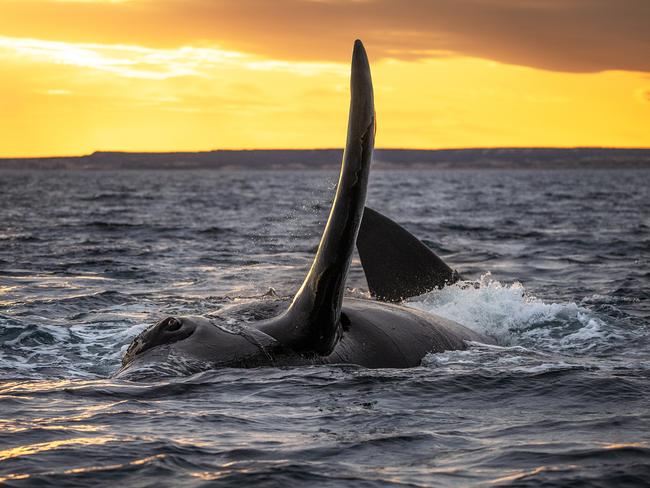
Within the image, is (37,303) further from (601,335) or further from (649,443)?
(649,443)

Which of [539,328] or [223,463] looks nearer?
[223,463]

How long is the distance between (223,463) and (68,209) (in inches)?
1671

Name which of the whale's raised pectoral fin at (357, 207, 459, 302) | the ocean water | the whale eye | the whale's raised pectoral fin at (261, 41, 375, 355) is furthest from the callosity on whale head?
the whale's raised pectoral fin at (357, 207, 459, 302)

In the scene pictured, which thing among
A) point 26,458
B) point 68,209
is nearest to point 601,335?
point 26,458

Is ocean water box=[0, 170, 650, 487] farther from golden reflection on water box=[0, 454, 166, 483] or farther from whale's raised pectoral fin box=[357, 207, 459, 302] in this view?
whale's raised pectoral fin box=[357, 207, 459, 302]

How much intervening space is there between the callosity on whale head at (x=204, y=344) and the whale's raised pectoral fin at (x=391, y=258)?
3.45 m

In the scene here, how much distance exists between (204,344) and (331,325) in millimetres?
937

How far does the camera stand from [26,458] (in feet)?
17.9

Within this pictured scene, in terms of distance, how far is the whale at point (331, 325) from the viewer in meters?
6.56

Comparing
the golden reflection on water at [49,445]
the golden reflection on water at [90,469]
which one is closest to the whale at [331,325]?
the golden reflection on water at [49,445]

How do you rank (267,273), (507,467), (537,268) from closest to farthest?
(507,467), (267,273), (537,268)

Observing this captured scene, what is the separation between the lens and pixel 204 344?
7.07 metres

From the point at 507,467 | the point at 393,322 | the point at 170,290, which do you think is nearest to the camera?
the point at 507,467

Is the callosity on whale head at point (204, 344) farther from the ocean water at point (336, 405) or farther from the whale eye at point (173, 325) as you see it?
the ocean water at point (336, 405)
